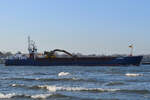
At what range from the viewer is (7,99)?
25.5 metres

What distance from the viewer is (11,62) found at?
135 meters

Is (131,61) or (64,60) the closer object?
(131,61)

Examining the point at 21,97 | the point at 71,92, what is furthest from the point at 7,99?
the point at 71,92

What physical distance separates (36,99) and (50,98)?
3.30 feet

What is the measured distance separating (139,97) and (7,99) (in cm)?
908

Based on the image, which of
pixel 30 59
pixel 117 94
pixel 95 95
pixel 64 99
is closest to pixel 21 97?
pixel 64 99

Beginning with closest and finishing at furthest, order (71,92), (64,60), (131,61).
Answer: (71,92), (131,61), (64,60)

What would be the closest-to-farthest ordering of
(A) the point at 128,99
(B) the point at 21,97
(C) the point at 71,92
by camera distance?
1. (A) the point at 128,99
2. (B) the point at 21,97
3. (C) the point at 71,92

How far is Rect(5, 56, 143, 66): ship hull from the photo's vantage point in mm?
114188

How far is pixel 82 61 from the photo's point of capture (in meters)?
119

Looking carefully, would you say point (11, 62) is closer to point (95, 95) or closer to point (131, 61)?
point (131, 61)

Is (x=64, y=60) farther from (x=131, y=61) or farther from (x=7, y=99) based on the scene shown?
(x=7, y=99)

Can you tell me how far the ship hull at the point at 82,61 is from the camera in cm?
11419

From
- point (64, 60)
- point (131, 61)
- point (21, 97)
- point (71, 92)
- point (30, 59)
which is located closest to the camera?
point (21, 97)
